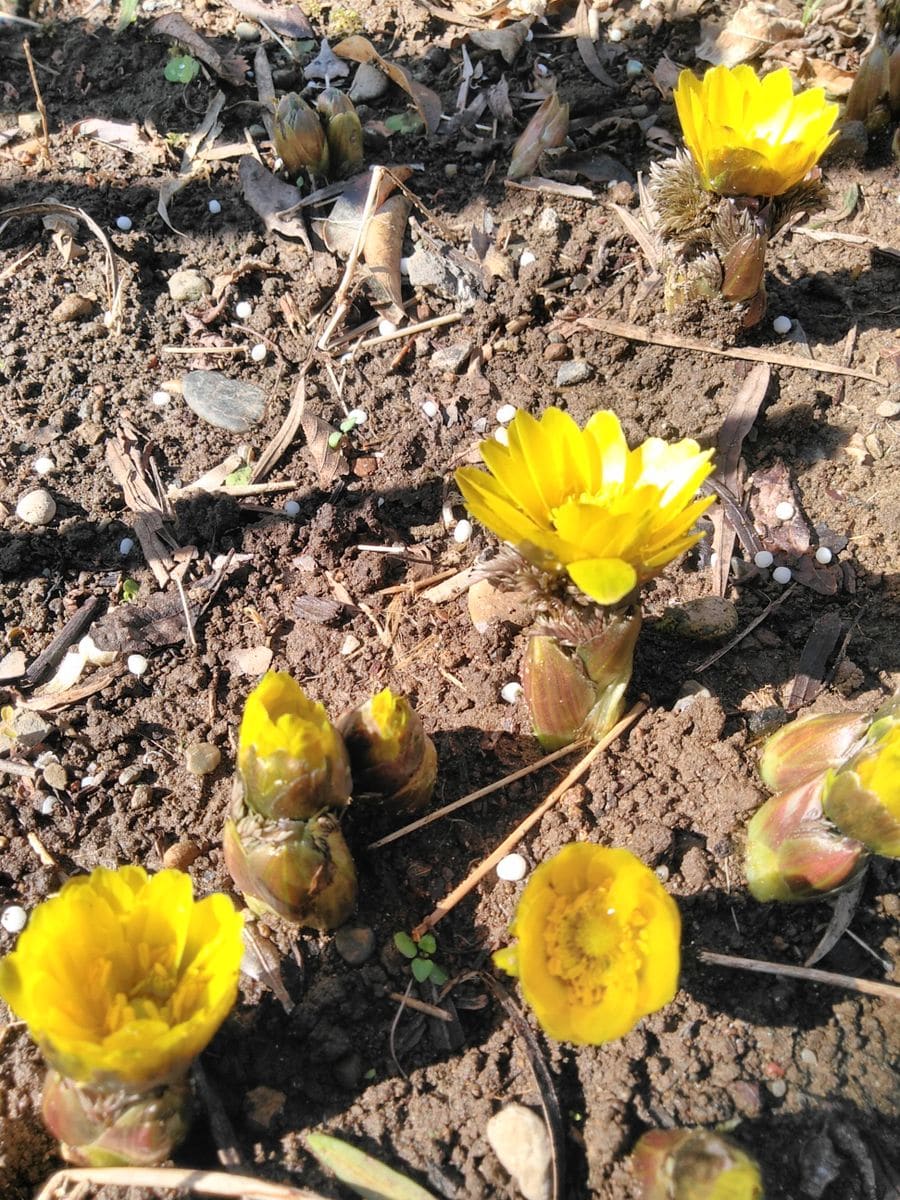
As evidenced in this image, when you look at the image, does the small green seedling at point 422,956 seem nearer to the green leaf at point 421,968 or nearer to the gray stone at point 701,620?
the green leaf at point 421,968

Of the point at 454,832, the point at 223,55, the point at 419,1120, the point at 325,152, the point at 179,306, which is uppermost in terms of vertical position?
the point at 223,55

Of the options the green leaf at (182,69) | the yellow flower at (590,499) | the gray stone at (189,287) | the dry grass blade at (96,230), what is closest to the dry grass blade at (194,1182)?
the yellow flower at (590,499)

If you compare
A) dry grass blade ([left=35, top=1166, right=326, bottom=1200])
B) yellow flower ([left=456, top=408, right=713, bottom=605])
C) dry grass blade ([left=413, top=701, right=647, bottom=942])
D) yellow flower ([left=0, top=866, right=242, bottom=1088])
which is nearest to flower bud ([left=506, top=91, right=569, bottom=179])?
yellow flower ([left=456, top=408, right=713, bottom=605])

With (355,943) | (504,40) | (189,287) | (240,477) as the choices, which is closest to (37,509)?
(240,477)

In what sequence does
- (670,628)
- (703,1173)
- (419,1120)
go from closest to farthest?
(703,1173)
(419,1120)
(670,628)

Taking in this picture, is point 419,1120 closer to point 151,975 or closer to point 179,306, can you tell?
point 151,975

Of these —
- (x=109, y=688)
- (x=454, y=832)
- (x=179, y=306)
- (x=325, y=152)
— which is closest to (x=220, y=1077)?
(x=454, y=832)
